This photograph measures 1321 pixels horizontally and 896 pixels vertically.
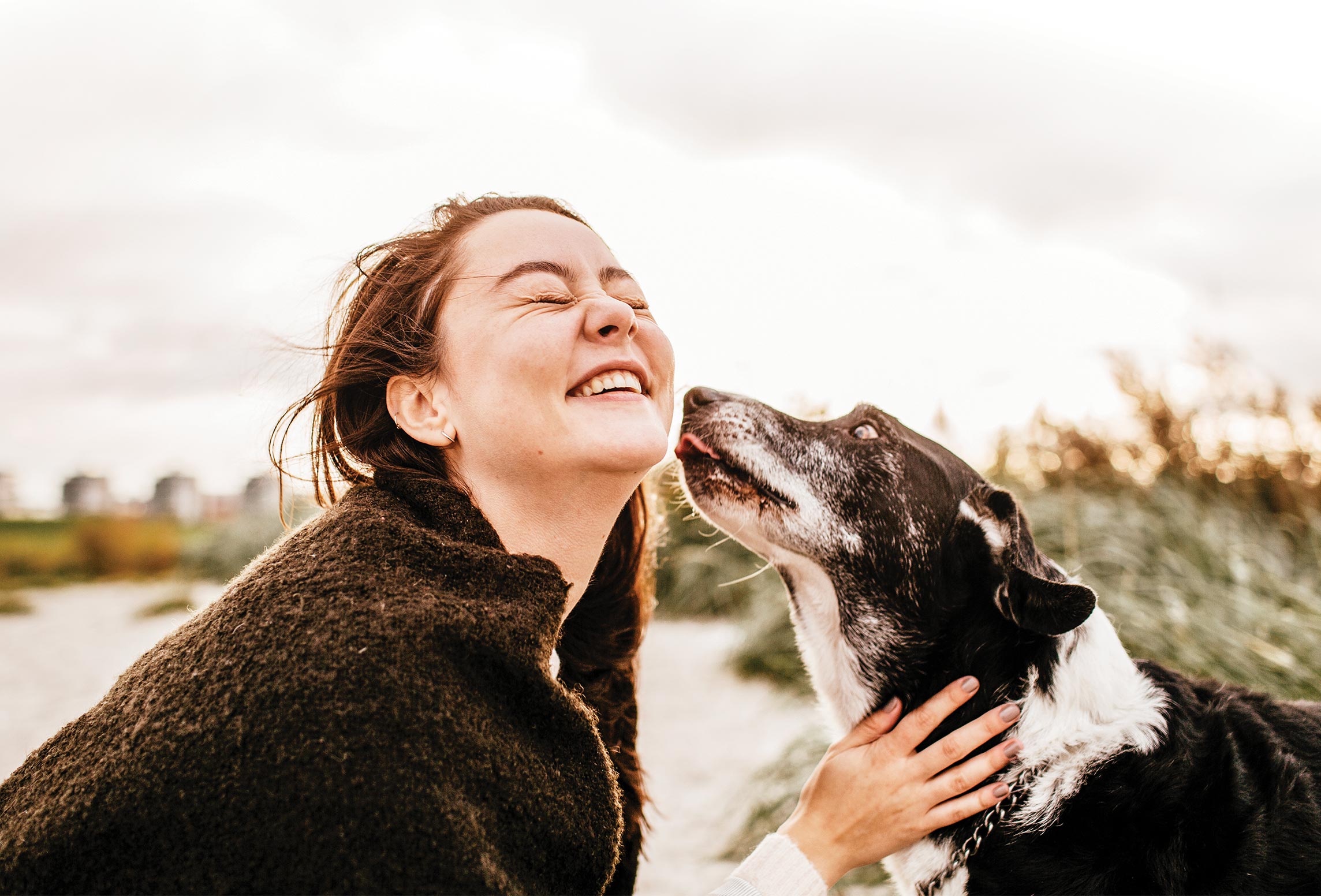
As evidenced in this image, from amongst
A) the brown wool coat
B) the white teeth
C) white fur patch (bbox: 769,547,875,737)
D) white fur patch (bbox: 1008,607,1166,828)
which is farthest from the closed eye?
white fur patch (bbox: 1008,607,1166,828)

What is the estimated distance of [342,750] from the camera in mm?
1383

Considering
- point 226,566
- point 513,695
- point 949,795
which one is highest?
point 513,695

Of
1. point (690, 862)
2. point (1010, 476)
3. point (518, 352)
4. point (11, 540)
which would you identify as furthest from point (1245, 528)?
point (11, 540)

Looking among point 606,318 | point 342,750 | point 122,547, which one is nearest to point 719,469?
point 606,318

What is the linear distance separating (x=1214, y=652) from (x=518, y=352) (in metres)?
3.80

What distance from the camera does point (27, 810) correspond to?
1.50 m

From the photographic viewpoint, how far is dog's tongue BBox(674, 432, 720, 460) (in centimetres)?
262

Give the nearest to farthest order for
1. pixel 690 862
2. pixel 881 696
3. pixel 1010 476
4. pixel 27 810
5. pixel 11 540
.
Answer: pixel 27 810 → pixel 881 696 → pixel 690 862 → pixel 1010 476 → pixel 11 540

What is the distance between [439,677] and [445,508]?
46cm

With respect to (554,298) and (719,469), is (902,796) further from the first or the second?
(554,298)

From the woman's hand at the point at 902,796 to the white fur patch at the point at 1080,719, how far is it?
2.4 inches

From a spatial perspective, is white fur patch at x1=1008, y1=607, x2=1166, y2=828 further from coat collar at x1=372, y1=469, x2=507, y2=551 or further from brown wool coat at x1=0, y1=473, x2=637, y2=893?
coat collar at x1=372, y1=469, x2=507, y2=551

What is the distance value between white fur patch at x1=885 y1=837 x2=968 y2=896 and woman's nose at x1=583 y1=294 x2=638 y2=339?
5.09 ft

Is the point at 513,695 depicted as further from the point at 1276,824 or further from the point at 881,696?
the point at 1276,824
